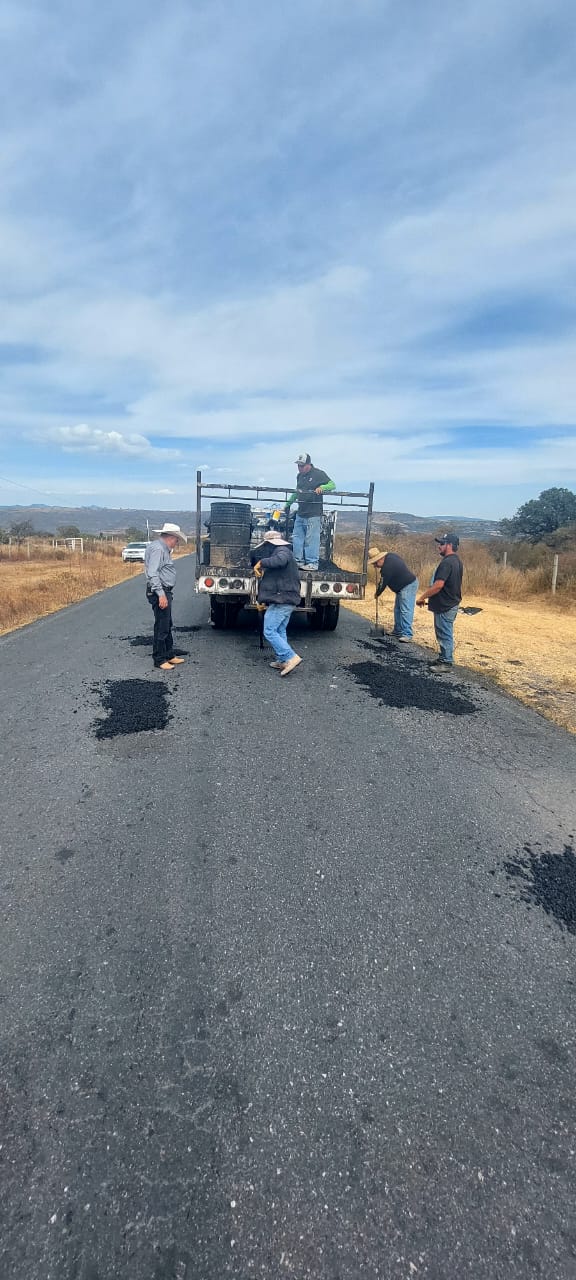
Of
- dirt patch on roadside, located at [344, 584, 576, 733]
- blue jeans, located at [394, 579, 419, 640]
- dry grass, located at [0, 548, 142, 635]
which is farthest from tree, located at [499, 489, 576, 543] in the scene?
blue jeans, located at [394, 579, 419, 640]

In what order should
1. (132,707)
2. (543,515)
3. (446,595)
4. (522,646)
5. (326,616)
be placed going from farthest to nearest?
1. (543,515)
2. (522,646)
3. (326,616)
4. (446,595)
5. (132,707)

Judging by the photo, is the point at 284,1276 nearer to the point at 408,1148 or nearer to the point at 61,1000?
the point at 408,1148

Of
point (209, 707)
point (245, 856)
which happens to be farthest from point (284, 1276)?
point (209, 707)

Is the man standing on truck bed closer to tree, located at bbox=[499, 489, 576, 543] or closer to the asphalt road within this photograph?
the asphalt road

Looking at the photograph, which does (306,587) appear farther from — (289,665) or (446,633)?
(446,633)

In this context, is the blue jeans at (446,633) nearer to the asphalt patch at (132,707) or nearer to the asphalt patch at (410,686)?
the asphalt patch at (410,686)

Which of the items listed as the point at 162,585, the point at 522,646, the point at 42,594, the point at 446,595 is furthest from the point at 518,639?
the point at 42,594

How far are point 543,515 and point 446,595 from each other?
27.6m

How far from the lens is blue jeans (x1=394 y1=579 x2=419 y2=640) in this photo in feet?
26.6

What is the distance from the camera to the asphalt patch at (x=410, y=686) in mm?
5430

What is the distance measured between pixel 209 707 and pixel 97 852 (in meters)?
2.25

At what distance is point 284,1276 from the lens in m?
1.34

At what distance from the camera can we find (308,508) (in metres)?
7.98

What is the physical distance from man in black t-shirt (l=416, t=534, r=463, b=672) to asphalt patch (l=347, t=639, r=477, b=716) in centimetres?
37
